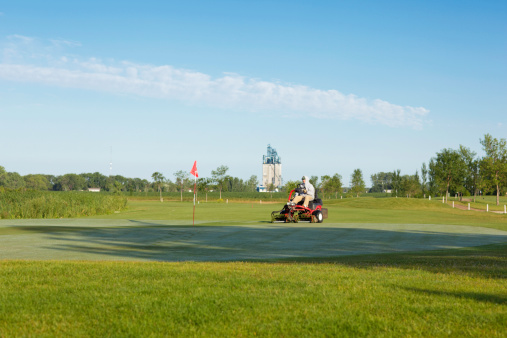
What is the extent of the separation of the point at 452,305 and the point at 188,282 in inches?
160

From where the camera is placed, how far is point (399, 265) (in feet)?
33.4

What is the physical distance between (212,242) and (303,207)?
391 inches

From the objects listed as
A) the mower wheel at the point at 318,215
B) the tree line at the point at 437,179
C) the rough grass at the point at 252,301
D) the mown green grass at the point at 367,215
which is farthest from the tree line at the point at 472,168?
the rough grass at the point at 252,301

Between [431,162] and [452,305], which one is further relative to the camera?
[431,162]

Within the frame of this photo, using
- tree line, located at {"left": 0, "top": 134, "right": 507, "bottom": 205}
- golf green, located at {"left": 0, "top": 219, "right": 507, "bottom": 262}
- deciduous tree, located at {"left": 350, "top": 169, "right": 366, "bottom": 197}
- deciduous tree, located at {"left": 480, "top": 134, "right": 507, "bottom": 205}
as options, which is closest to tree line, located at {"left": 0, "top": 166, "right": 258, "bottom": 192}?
tree line, located at {"left": 0, "top": 134, "right": 507, "bottom": 205}

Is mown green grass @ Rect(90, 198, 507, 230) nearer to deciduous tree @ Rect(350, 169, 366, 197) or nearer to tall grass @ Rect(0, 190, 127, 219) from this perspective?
tall grass @ Rect(0, 190, 127, 219)

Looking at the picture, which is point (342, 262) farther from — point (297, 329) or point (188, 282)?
point (297, 329)

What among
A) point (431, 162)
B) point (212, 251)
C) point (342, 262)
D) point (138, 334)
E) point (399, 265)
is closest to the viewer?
point (138, 334)

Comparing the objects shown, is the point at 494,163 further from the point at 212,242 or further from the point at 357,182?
the point at 212,242

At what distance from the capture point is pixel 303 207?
2639 cm

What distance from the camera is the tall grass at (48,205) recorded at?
34.6 m

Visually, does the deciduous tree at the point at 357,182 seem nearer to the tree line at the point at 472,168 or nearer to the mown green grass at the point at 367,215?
the tree line at the point at 472,168

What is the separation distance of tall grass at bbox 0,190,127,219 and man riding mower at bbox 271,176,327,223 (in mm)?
18451

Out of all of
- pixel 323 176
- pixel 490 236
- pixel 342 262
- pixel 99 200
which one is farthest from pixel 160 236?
pixel 323 176
